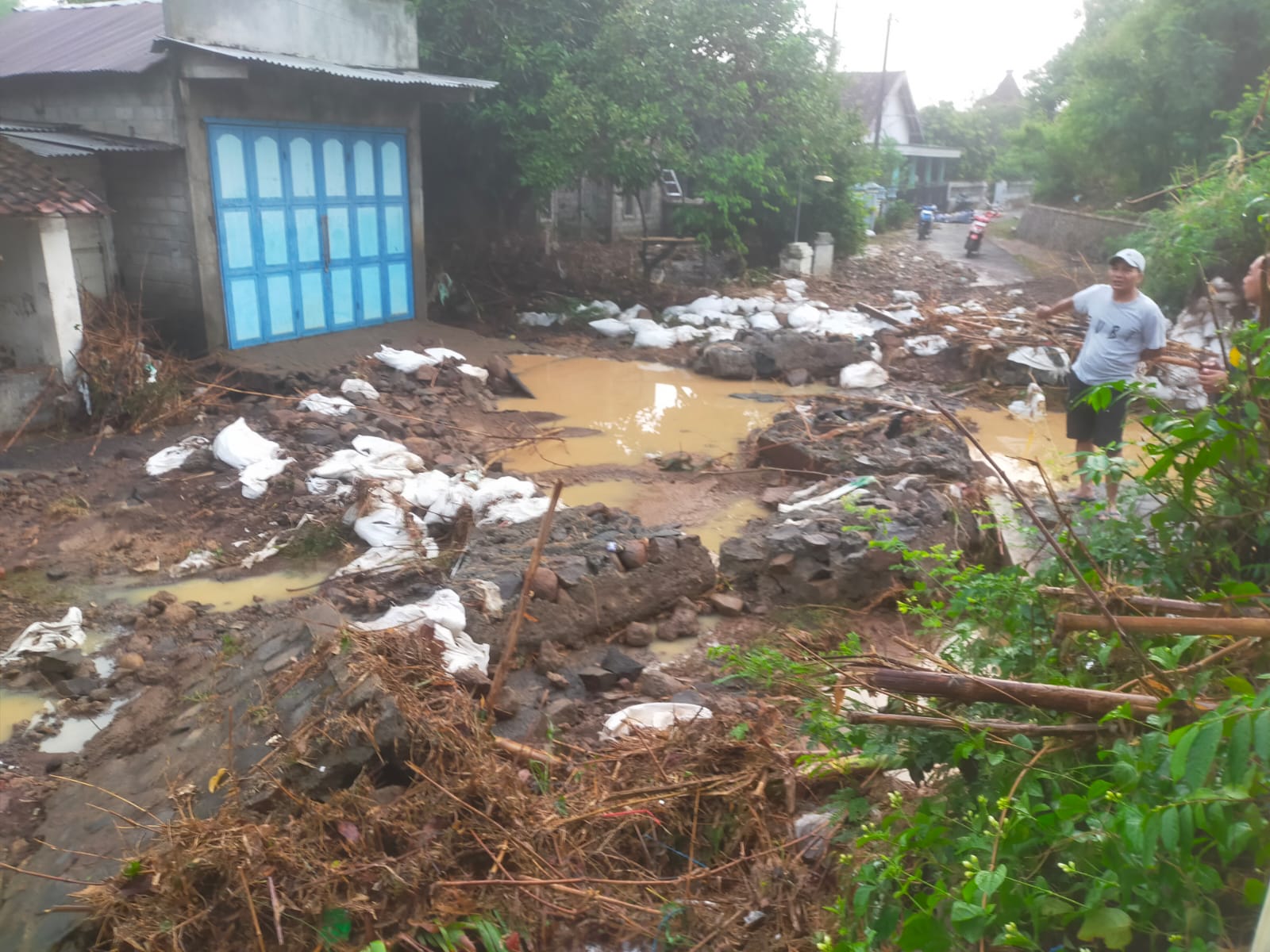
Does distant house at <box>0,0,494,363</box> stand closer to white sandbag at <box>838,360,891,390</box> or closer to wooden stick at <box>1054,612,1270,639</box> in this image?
white sandbag at <box>838,360,891,390</box>

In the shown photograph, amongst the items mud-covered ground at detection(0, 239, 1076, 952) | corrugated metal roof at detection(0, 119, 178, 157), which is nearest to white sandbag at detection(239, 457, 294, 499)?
mud-covered ground at detection(0, 239, 1076, 952)

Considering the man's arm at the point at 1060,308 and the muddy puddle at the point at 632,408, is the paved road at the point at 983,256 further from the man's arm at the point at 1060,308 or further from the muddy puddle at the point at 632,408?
the man's arm at the point at 1060,308

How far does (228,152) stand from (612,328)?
528 cm

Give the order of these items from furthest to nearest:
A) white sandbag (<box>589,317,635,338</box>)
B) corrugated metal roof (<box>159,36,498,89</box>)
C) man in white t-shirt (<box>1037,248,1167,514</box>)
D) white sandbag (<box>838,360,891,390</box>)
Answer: white sandbag (<box>589,317,635,338</box>), white sandbag (<box>838,360,891,390</box>), corrugated metal roof (<box>159,36,498,89</box>), man in white t-shirt (<box>1037,248,1167,514</box>)

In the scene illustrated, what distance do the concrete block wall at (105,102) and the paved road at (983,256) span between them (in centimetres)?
1432

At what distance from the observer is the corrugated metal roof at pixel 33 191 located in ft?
24.2

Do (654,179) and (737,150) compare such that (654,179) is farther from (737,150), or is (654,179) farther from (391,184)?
(391,184)

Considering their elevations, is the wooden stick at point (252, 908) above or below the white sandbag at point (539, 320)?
above

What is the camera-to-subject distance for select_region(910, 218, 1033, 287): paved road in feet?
65.8

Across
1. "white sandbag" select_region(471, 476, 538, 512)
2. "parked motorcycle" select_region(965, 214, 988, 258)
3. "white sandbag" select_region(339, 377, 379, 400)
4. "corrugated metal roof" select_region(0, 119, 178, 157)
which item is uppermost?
"corrugated metal roof" select_region(0, 119, 178, 157)

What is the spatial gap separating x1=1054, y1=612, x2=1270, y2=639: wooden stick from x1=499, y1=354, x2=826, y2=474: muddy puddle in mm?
5666

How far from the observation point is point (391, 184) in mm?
11891

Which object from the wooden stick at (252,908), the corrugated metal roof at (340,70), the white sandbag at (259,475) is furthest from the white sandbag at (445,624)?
the corrugated metal roof at (340,70)

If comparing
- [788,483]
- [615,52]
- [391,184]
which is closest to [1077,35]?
[615,52]
